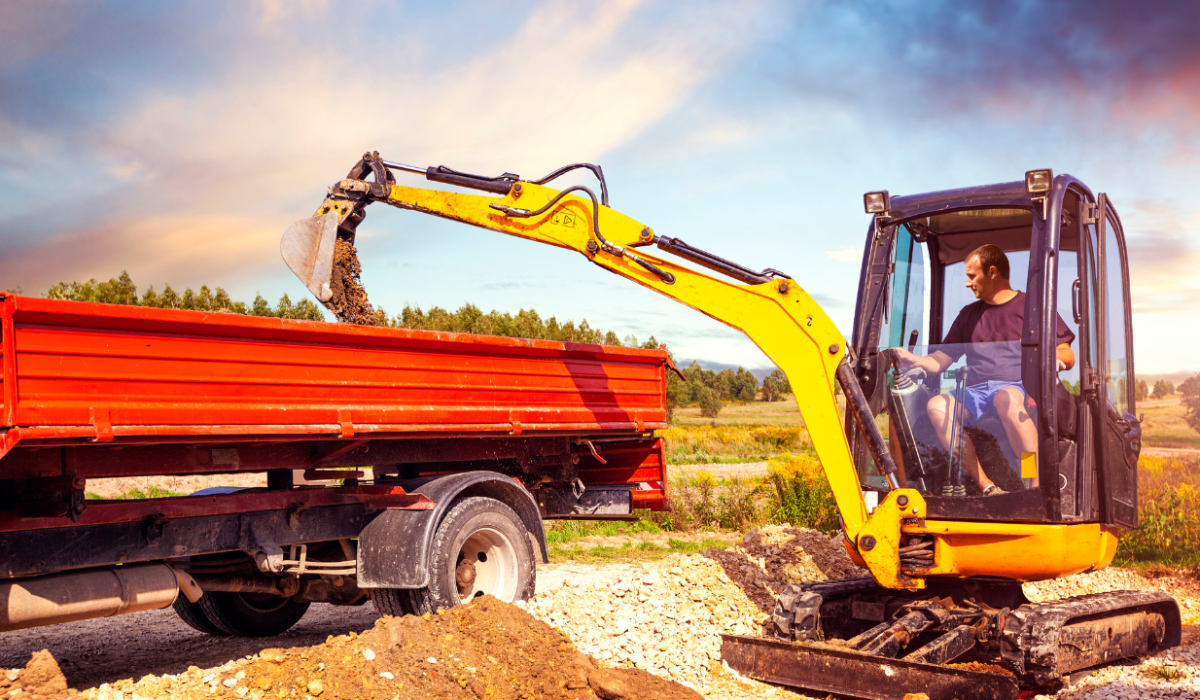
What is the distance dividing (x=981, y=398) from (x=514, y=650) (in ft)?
10.4

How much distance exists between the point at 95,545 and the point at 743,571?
4778 mm

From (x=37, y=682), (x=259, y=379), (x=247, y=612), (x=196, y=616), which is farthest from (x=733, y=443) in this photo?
(x=37, y=682)

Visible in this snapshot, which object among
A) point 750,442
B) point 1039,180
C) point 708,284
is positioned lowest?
point 750,442

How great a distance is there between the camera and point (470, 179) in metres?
6.46

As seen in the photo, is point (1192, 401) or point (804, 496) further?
point (1192, 401)

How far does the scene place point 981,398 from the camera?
218 inches

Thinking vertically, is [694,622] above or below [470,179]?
below

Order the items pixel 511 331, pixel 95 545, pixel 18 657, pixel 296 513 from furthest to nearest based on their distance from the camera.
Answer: pixel 511 331, pixel 18 657, pixel 296 513, pixel 95 545

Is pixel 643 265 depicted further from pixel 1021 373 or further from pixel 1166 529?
pixel 1166 529

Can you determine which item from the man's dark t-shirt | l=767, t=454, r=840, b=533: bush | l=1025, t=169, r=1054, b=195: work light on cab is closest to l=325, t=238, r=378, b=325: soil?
the man's dark t-shirt

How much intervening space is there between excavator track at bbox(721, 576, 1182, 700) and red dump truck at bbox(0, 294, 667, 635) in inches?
75.4

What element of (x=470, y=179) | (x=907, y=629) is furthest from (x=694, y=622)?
(x=470, y=179)

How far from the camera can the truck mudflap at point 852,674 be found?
487 cm

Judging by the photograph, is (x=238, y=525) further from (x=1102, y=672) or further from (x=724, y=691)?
(x=1102, y=672)
